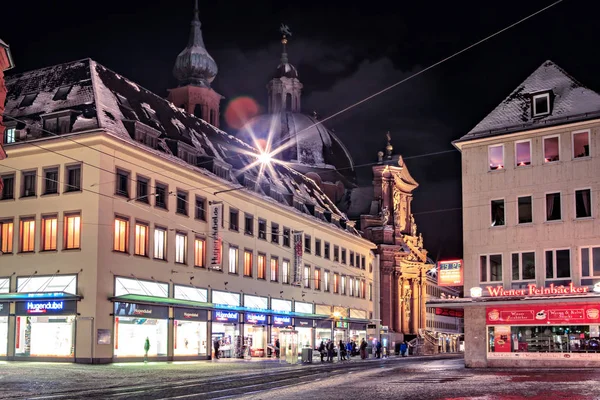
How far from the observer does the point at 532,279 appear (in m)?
40.3

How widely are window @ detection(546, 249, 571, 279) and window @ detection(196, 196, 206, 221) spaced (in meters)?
22.9

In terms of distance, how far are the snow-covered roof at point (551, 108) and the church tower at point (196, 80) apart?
59220 millimetres

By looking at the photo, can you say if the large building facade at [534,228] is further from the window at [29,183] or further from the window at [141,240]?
the window at [29,183]

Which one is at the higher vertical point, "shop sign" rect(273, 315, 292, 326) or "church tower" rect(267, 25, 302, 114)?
"church tower" rect(267, 25, 302, 114)

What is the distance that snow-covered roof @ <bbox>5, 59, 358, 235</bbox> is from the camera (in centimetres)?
4703

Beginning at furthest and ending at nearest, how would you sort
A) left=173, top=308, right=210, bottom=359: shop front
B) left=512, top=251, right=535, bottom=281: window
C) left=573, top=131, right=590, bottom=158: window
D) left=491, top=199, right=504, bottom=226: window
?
left=173, top=308, right=210, bottom=359: shop front → left=491, top=199, right=504, bottom=226: window → left=512, top=251, right=535, bottom=281: window → left=573, top=131, right=590, bottom=158: window

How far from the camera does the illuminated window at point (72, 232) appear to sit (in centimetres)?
4447

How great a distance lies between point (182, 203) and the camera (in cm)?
5222

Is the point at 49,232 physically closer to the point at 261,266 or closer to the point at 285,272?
the point at 261,266

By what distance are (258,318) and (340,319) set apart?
58.4ft

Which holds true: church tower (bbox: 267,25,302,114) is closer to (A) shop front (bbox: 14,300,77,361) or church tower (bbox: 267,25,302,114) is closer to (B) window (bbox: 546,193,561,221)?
(A) shop front (bbox: 14,300,77,361)

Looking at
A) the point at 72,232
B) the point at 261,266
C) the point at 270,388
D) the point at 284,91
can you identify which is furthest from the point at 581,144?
the point at 284,91

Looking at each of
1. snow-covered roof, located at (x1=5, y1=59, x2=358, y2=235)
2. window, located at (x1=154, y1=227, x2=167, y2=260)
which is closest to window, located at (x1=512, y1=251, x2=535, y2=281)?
window, located at (x1=154, y1=227, x2=167, y2=260)

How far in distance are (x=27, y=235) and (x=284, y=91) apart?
7911 centimetres
